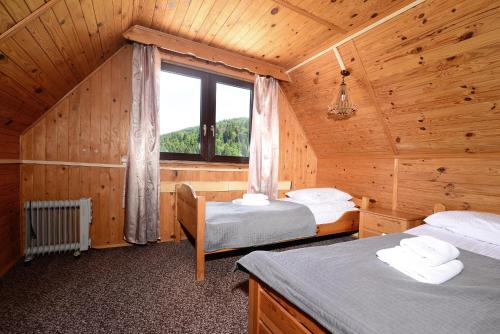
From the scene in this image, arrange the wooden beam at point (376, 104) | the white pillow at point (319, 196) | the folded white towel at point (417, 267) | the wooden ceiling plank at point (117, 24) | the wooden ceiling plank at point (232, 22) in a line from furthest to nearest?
the white pillow at point (319, 196) < the wooden beam at point (376, 104) < the wooden ceiling plank at point (232, 22) < the wooden ceiling plank at point (117, 24) < the folded white towel at point (417, 267)

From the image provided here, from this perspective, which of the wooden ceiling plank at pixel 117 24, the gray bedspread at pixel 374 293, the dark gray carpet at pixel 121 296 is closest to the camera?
the gray bedspread at pixel 374 293

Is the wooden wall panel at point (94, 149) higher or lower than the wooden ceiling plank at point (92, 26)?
lower

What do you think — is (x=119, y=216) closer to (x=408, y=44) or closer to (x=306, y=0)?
(x=306, y=0)

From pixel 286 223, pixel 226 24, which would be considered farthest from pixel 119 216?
pixel 226 24

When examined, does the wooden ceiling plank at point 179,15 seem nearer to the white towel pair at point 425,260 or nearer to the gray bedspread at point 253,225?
the gray bedspread at point 253,225

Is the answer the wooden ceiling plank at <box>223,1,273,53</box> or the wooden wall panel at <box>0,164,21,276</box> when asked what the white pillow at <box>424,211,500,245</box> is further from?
the wooden wall panel at <box>0,164,21,276</box>

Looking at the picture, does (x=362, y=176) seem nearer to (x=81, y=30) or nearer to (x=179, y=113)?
(x=179, y=113)

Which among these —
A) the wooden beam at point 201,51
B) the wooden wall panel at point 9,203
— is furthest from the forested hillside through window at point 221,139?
the wooden wall panel at point 9,203

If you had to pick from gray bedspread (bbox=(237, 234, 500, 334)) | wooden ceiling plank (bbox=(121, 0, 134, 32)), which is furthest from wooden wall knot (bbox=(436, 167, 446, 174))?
wooden ceiling plank (bbox=(121, 0, 134, 32))

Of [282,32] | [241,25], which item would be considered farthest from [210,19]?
[282,32]

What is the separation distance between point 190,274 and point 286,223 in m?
1.04

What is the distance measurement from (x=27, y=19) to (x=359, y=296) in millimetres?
2183

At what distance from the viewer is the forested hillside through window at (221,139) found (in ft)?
10.5

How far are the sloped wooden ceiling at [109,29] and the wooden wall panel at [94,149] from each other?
15 cm
